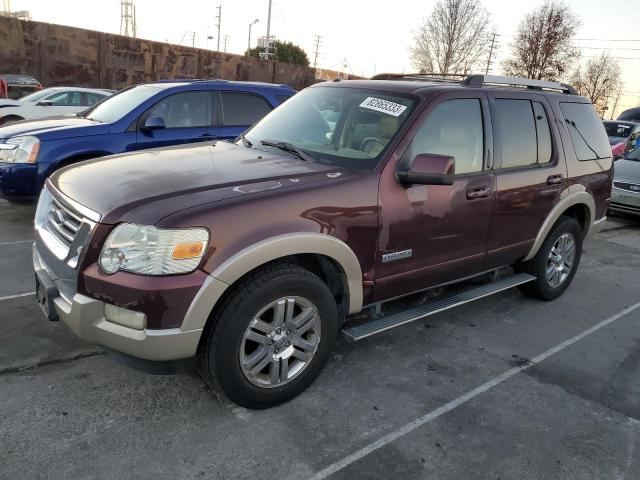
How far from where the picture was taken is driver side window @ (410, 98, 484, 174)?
3523 millimetres

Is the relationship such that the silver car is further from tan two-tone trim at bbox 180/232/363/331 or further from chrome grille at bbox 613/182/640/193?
tan two-tone trim at bbox 180/232/363/331

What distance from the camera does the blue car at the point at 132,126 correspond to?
227 inches

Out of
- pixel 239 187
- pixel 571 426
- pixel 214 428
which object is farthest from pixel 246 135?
pixel 571 426

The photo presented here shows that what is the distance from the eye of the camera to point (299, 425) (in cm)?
291

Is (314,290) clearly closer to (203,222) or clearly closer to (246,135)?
(203,222)

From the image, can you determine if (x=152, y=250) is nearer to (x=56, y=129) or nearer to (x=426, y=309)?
(x=426, y=309)

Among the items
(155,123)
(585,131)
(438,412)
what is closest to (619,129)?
(585,131)

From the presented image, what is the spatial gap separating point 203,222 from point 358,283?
43.2 inches

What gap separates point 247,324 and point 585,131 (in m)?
3.84

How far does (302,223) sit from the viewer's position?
9.46 feet

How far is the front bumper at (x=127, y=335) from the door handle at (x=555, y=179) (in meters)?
3.19

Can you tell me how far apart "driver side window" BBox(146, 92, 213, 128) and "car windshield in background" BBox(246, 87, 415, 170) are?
2.77 meters

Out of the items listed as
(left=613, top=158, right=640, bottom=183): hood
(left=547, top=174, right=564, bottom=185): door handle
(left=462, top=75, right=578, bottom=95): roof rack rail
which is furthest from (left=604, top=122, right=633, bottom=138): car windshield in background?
(left=547, top=174, right=564, bottom=185): door handle

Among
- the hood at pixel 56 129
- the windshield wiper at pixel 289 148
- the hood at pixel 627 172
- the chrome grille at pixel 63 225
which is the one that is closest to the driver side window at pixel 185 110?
the hood at pixel 56 129
